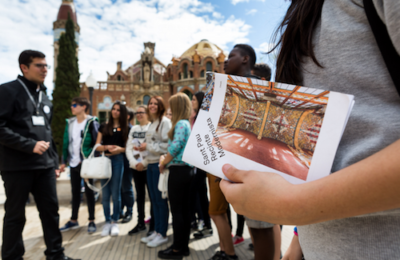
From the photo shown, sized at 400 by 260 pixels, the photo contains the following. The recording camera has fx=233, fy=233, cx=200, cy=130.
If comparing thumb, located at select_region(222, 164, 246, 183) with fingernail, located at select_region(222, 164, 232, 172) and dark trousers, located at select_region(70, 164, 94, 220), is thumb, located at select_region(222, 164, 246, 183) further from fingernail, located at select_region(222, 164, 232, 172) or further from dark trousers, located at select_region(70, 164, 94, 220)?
dark trousers, located at select_region(70, 164, 94, 220)

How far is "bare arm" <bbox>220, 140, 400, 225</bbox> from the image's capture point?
464mm

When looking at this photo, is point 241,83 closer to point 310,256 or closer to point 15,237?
point 310,256

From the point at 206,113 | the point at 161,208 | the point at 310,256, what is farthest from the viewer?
the point at 161,208

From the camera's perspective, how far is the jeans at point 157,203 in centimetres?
385

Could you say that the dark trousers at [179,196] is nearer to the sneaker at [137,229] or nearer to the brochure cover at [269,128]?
the sneaker at [137,229]

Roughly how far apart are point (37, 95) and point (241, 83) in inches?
132

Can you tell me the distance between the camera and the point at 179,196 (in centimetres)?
333

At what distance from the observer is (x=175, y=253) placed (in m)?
3.33

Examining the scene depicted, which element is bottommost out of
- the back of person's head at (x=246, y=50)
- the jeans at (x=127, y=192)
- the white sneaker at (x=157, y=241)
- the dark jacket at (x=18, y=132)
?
the white sneaker at (x=157, y=241)

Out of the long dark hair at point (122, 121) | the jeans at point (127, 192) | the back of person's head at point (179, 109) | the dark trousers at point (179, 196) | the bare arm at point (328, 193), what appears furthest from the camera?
the jeans at point (127, 192)

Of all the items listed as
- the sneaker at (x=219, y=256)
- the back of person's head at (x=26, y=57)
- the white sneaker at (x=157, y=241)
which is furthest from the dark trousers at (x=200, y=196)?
the back of person's head at (x=26, y=57)

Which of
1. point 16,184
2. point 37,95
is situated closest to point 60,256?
point 16,184

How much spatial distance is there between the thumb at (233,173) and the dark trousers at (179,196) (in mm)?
2661

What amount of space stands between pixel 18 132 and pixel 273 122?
10.6 ft
